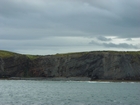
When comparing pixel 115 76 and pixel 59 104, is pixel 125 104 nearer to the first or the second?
pixel 59 104

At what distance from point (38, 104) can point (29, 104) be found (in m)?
1.62

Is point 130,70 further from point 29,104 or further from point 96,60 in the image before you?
point 29,104

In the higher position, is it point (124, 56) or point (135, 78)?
point (124, 56)

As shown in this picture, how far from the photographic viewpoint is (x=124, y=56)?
198125 millimetres

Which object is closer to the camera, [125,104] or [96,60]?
[125,104]

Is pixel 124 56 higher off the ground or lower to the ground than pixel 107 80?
higher

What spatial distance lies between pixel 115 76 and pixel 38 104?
13652cm

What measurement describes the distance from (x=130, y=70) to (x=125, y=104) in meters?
132

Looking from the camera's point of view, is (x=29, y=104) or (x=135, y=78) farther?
(x=135, y=78)

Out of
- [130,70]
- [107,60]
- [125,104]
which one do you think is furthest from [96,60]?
[125,104]

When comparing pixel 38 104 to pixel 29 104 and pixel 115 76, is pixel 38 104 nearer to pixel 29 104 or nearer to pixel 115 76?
pixel 29 104

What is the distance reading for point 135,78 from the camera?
19388 centimetres

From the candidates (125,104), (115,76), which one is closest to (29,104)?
(125,104)

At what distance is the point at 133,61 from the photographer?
19575 centimetres
